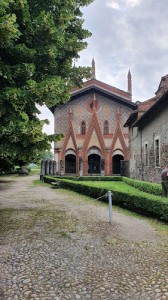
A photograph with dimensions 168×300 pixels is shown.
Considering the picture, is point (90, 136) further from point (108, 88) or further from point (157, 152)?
point (157, 152)

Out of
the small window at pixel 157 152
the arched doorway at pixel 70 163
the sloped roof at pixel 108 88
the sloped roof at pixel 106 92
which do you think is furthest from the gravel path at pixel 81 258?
the sloped roof at pixel 108 88

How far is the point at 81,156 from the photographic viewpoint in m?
38.3

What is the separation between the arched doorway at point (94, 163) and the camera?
39.7 meters

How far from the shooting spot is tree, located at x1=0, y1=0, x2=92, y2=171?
Result: 764 centimetres

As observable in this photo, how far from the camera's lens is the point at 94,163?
39781 millimetres

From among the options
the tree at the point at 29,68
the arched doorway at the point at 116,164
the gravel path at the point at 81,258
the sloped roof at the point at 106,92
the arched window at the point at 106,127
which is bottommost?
the gravel path at the point at 81,258

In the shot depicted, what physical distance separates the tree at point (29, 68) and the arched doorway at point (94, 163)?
30.1 m

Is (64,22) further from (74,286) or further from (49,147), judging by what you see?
(74,286)

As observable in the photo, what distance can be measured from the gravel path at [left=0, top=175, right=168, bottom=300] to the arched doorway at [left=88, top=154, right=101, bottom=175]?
95.8 ft

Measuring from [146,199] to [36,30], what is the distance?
22.5ft

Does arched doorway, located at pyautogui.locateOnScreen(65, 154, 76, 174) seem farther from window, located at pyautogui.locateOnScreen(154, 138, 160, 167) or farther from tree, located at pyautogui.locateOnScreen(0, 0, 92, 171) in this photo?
tree, located at pyautogui.locateOnScreen(0, 0, 92, 171)

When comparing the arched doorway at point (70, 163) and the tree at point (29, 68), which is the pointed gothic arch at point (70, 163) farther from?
the tree at point (29, 68)

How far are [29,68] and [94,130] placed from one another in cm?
3121

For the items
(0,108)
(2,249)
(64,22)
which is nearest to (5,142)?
(0,108)
